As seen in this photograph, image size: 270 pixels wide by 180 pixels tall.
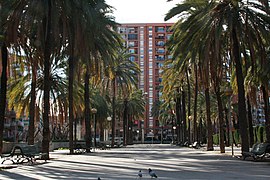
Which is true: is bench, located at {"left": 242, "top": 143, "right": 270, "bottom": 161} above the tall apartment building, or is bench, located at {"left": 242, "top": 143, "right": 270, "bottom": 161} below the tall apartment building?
below

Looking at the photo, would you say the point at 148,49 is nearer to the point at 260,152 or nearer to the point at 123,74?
the point at 123,74

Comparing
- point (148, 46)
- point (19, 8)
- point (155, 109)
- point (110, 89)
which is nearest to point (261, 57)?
point (19, 8)

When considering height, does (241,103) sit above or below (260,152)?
above

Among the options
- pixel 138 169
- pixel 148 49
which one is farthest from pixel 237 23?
pixel 148 49

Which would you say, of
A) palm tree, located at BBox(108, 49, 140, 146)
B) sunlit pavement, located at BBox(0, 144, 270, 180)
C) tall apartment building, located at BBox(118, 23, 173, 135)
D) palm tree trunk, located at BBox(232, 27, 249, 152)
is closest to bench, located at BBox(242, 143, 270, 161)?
sunlit pavement, located at BBox(0, 144, 270, 180)

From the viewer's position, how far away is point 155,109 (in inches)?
4813

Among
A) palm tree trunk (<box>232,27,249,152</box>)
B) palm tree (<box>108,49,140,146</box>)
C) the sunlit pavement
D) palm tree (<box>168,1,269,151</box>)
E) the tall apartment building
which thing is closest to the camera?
the sunlit pavement

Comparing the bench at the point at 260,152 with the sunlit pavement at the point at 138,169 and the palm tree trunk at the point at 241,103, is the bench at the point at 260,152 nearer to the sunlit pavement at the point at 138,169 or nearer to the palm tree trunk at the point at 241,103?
the sunlit pavement at the point at 138,169

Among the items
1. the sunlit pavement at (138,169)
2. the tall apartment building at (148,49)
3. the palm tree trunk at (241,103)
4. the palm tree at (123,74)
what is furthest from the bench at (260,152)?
the tall apartment building at (148,49)

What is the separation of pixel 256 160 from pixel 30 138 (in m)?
15.8

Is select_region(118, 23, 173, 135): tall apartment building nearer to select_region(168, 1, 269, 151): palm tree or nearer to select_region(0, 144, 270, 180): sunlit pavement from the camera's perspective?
select_region(168, 1, 269, 151): palm tree

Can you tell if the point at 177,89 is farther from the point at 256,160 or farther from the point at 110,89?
the point at 256,160

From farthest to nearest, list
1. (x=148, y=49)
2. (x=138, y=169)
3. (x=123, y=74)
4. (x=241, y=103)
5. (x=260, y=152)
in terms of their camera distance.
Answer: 1. (x=148, y=49)
2. (x=123, y=74)
3. (x=241, y=103)
4. (x=260, y=152)
5. (x=138, y=169)

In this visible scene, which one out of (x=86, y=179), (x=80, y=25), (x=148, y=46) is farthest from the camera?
(x=148, y=46)
